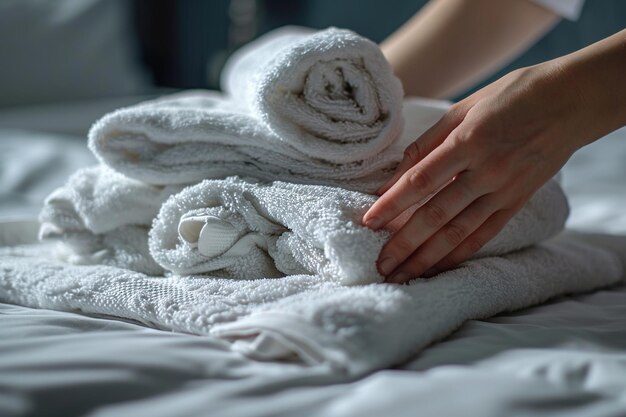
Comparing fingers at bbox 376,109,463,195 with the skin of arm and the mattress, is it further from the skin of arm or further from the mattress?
the mattress

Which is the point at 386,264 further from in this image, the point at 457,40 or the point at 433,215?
the point at 457,40

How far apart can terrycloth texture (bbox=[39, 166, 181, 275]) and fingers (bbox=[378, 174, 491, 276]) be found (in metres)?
0.25

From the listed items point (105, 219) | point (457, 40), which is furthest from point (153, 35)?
point (105, 219)

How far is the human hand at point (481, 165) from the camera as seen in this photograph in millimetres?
582

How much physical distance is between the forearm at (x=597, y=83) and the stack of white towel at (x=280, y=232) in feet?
0.40

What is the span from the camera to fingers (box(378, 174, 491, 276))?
0.58m

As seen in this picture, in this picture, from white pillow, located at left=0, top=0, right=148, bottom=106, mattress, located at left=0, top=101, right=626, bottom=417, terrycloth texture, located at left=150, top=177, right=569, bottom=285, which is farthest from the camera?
white pillow, located at left=0, top=0, right=148, bottom=106

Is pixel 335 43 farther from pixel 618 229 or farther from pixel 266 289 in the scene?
pixel 618 229

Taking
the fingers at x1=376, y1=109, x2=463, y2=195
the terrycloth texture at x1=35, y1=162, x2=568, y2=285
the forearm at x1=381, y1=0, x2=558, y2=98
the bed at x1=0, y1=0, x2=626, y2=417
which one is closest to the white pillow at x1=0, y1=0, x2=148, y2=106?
the forearm at x1=381, y1=0, x2=558, y2=98

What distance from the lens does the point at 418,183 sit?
58 cm

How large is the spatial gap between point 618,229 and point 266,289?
0.63 meters

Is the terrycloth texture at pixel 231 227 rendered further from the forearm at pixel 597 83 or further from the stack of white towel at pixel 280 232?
the forearm at pixel 597 83

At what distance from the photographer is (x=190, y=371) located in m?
0.50

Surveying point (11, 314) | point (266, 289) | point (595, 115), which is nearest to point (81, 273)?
point (11, 314)
